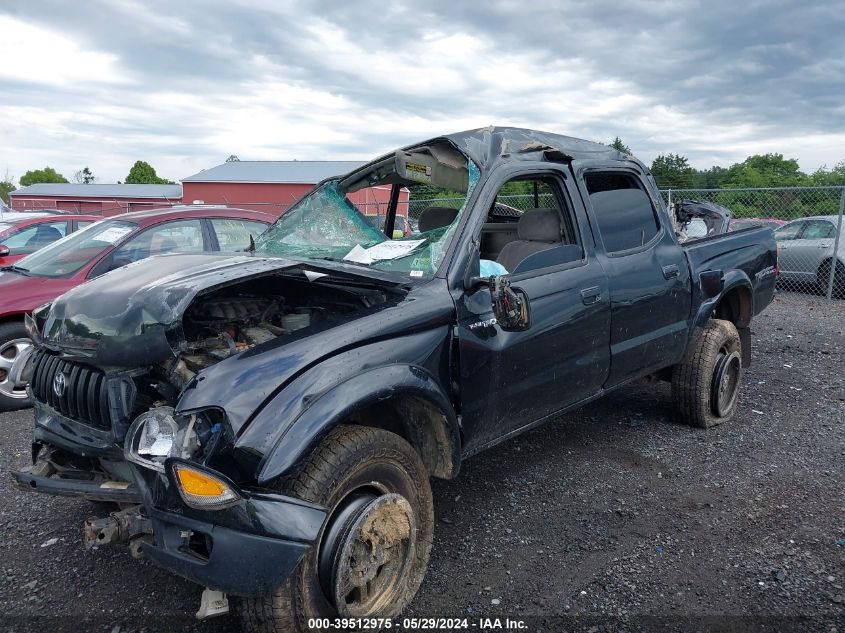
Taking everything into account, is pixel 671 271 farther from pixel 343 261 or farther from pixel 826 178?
pixel 826 178

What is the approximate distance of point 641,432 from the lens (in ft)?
15.6

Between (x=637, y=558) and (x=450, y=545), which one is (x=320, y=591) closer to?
(x=450, y=545)

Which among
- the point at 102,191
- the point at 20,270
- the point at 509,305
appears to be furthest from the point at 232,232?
the point at 102,191

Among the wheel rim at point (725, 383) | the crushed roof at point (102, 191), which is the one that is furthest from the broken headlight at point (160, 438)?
the crushed roof at point (102, 191)

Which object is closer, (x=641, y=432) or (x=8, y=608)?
(x=8, y=608)

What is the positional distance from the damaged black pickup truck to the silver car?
8.63 meters

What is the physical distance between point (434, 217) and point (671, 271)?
1.61 m

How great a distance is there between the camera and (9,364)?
517 cm

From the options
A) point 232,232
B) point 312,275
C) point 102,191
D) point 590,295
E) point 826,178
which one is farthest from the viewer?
point 102,191

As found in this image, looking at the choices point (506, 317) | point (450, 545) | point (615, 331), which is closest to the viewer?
point (506, 317)

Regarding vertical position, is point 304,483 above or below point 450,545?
above

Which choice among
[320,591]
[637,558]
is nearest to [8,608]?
[320,591]

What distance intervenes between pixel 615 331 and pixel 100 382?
2.67 m


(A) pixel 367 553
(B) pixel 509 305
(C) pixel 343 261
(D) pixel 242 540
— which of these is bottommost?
(A) pixel 367 553
